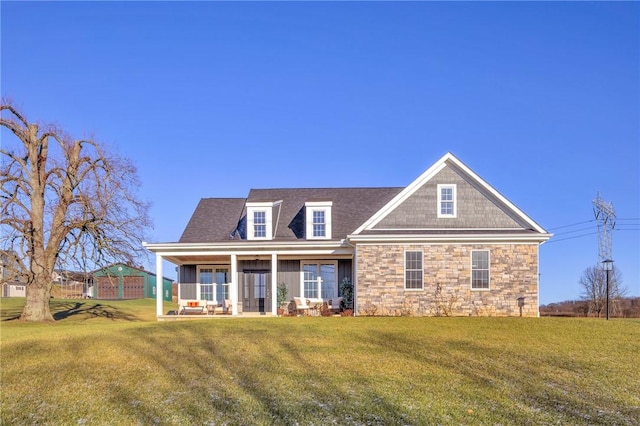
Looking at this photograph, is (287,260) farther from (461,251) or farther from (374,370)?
(374,370)

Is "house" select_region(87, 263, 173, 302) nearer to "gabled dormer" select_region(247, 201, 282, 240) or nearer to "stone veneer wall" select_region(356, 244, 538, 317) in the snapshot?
"gabled dormer" select_region(247, 201, 282, 240)

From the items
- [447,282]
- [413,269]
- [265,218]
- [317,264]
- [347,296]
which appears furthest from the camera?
[317,264]

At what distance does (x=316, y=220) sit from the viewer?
25.1 m

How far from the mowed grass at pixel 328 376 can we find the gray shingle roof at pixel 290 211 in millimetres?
9134

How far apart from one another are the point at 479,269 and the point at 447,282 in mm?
1355

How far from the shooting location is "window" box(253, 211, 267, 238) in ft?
82.9

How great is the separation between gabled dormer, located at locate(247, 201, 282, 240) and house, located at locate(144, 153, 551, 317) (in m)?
0.05

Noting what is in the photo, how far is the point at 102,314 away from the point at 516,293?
23.4 meters

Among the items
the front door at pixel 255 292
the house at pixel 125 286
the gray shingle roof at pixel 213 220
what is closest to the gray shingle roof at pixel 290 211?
the gray shingle roof at pixel 213 220

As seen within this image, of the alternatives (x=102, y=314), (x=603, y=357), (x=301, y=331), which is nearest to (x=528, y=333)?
(x=603, y=357)

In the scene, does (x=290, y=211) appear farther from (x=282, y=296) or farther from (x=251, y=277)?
(x=282, y=296)

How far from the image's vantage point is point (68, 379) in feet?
33.6

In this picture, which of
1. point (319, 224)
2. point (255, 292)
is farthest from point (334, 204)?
point (255, 292)

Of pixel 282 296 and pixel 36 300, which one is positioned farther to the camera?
pixel 282 296
